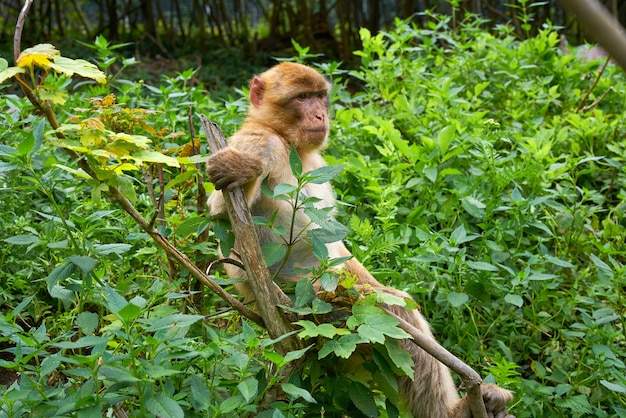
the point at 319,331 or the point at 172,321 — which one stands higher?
the point at 172,321

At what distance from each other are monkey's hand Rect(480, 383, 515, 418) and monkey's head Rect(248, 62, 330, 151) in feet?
5.41

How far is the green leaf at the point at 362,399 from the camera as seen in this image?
3.41m

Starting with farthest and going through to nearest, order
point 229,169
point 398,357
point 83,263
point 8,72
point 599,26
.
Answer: point 229,169
point 398,357
point 83,263
point 8,72
point 599,26

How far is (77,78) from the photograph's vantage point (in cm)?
1088

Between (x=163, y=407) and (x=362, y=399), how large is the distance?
1.00 meters

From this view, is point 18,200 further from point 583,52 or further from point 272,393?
point 583,52

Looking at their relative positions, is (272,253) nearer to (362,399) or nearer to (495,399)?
(362,399)

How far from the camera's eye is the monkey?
3.58 m

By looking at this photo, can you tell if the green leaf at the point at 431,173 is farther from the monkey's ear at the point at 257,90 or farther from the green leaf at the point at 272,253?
the green leaf at the point at 272,253

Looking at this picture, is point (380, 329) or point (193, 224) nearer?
point (380, 329)

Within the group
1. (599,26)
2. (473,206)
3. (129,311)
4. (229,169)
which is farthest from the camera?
(473,206)

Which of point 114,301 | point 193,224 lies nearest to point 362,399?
point 193,224

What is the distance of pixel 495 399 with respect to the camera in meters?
4.00

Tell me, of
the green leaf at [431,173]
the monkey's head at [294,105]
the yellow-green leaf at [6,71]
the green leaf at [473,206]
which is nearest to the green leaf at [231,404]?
the yellow-green leaf at [6,71]
